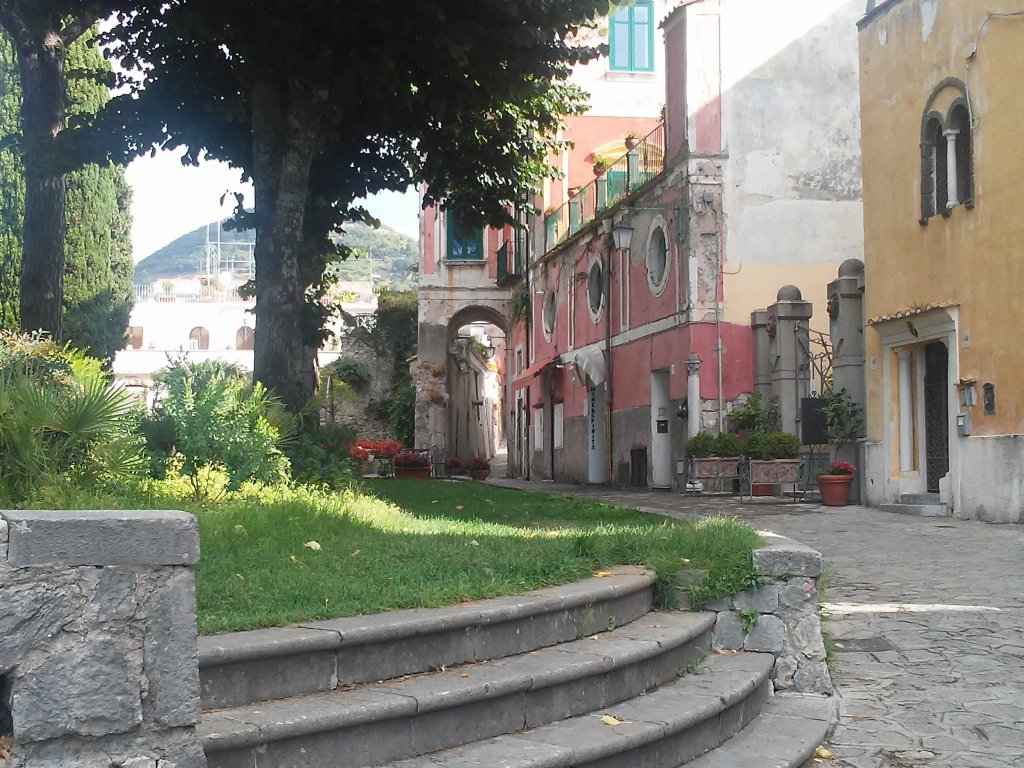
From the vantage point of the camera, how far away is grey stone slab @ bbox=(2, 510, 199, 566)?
3.13 m

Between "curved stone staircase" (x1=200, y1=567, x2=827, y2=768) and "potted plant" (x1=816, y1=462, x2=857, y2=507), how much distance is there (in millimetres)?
11262

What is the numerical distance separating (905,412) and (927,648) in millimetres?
10056

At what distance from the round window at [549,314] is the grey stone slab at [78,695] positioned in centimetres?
2809

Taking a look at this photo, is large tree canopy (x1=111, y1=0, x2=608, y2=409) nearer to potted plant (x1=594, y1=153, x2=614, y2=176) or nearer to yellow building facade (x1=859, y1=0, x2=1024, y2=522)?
yellow building facade (x1=859, y1=0, x2=1024, y2=522)

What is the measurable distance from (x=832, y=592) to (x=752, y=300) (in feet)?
42.9

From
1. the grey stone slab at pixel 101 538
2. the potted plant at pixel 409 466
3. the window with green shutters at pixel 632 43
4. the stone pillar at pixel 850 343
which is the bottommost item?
the potted plant at pixel 409 466

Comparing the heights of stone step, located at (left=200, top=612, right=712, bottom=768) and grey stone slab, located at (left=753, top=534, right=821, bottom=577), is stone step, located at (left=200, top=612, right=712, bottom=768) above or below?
below

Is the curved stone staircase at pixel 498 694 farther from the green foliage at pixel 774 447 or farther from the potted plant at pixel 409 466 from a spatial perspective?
the potted plant at pixel 409 466

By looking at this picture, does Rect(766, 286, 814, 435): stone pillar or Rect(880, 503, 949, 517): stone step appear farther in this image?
Rect(766, 286, 814, 435): stone pillar

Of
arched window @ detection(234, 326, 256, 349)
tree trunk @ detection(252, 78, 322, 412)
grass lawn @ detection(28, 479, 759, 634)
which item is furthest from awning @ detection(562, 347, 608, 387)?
arched window @ detection(234, 326, 256, 349)

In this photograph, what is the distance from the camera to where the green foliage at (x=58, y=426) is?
24.0 ft

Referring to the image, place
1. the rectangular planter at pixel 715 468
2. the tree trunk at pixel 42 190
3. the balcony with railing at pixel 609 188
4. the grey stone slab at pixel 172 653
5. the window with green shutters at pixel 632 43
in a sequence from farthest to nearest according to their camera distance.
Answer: the window with green shutters at pixel 632 43
the balcony with railing at pixel 609 188
the rectangular planter at pixel 715 468
the tree trunk at pixel 42 190
the grey stone slab at pixel 172 653

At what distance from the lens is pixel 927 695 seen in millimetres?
6062

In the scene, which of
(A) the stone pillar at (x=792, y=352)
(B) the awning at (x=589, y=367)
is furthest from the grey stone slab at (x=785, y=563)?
(B) the awning at (x=589, y=367)
